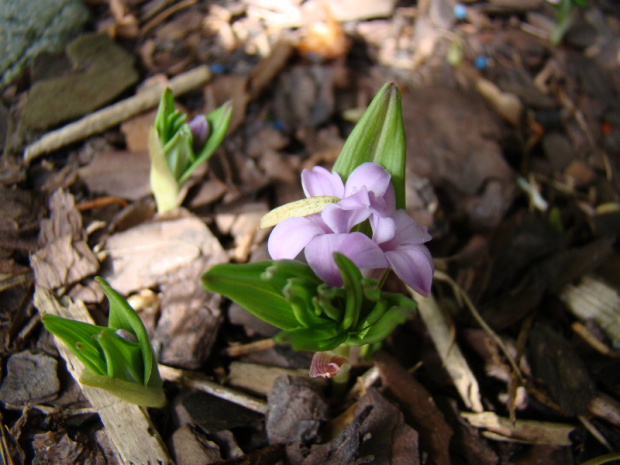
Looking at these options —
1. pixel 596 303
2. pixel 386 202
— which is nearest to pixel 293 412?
pixel 386 202

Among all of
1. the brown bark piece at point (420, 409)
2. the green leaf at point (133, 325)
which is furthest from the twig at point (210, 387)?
the brown bark piece at point (420, 409)

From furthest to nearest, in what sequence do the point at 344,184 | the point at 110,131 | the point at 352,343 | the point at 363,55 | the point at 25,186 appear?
the point at 363,55 → the point at 110,131 → the point at 25,186 → the point at 344,184 → the point at 352,343

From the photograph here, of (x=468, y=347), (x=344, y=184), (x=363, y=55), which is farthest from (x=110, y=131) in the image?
(x=468, y=347)

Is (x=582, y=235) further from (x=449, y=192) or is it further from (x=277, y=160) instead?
(x=277, y=160)

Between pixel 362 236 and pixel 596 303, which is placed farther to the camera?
pixel 596 303

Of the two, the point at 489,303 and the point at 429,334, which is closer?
the point at 429,334

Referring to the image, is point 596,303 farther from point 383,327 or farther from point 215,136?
point 215,136

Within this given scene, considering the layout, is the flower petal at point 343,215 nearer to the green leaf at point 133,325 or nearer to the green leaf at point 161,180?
the green leaf at point 133,325
